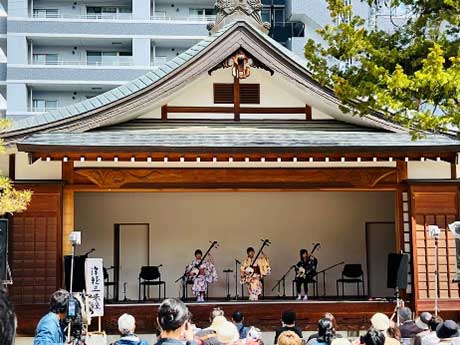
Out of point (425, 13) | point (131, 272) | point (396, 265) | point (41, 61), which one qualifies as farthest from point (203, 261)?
point (41, 61)

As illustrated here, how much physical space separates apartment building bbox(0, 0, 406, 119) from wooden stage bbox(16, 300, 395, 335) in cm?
2105

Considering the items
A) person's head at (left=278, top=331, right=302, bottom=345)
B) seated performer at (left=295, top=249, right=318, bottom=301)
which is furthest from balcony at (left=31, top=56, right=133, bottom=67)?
person's head at (left=278, top=331, right=302, bottom=345)

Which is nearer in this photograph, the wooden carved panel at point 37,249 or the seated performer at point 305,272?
the wooden carved panel at point 37,249

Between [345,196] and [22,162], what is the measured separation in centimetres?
687

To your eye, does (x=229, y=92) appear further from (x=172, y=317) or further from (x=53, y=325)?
(x=172, y=317)

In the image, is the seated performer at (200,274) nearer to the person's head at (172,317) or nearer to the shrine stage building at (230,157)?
the shrine stage building at (230,157)

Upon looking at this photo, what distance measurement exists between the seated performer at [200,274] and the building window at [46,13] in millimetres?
22286

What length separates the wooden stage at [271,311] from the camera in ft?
34.6

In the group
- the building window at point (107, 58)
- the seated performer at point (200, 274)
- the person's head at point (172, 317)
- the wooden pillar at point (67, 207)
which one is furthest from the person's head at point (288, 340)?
the building window at point (107, 58)

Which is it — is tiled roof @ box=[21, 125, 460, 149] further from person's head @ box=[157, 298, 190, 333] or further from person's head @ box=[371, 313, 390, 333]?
person's head @ box=[157, 298, 190, 333]

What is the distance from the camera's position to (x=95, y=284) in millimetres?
10047

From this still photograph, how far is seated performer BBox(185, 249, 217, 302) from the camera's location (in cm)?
1268

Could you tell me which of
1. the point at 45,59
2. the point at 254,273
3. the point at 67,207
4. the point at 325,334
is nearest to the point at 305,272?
the point at 254,273

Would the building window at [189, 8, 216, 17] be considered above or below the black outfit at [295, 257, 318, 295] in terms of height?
above
